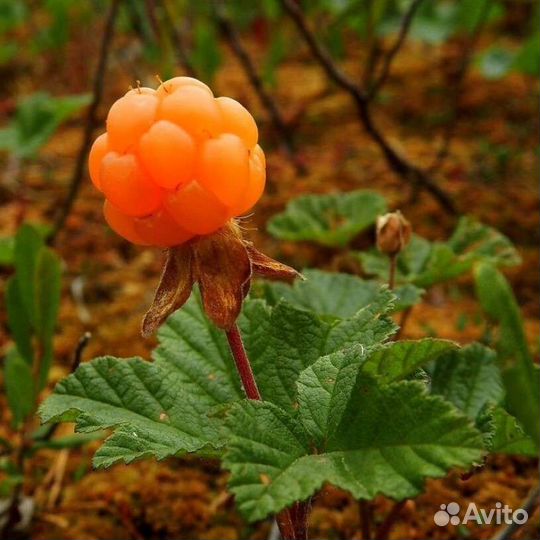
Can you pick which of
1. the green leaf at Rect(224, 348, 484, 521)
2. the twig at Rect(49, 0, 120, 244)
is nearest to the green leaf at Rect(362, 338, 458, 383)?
the green leaf at Rect(224, 348, 484, 521)

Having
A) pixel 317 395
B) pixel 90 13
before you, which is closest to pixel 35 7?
pixel 90 13

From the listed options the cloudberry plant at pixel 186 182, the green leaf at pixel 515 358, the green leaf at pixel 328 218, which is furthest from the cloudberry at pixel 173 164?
the green leaf at pixel 328 218

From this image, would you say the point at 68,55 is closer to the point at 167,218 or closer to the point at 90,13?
the point at 90,13

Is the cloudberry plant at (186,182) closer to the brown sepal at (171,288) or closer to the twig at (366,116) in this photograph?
the brown sepal at (171,288)

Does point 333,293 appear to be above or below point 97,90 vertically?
below

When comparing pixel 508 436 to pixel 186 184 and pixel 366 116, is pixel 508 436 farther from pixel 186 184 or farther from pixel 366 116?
pixel 366 116

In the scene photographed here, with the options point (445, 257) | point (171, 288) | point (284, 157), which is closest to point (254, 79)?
point (284, 157)
